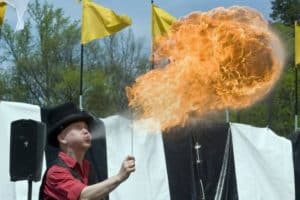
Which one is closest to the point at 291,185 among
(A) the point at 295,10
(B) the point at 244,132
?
(B) the point at 244,132

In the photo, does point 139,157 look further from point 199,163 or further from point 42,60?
point 42,60

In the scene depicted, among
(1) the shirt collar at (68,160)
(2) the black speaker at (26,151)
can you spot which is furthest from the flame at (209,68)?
(1) the shirt collar at (68,160)

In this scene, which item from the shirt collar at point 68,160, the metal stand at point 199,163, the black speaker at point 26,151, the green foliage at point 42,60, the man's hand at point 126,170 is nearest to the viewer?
the man's hand at point 126,170

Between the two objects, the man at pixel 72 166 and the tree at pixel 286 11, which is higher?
the tree at pixel 286 11

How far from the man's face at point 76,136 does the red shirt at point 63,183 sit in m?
0.09

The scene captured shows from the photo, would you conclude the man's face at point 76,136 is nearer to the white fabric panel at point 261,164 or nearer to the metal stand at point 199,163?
the metal stand at point 199,163

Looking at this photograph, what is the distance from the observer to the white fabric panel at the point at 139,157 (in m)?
7.01

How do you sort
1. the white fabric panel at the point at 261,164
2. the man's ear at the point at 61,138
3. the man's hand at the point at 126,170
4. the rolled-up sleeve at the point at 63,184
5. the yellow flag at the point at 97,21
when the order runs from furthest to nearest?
the yellow flag at the point at 97,21 < the white fabric panel at the point at 261,164 < the man's ear at the point at 61,138 < the rolled-up sleeve at the point at 63,184 < the man's hand at the point at 126,170

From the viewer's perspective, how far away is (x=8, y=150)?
20.2ft

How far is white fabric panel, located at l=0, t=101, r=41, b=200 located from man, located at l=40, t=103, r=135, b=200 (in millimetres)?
1793

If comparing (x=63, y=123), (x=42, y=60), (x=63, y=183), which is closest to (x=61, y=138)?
(x=63, y=123)

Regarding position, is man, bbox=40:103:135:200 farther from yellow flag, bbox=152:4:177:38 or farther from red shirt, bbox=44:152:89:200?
yellow flag, bbox=152:4:177:38

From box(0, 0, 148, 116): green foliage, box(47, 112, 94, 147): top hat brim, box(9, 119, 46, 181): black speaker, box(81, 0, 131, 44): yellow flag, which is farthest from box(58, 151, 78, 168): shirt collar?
box(0, 0, 148, 116): green foliage

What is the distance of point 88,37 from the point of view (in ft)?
28.0
